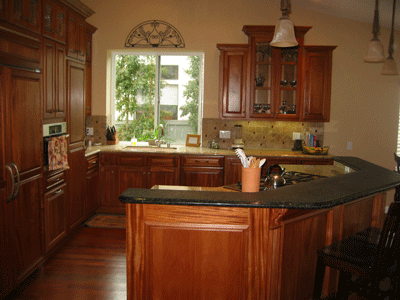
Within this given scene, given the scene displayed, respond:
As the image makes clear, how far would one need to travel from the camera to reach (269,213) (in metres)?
2.07

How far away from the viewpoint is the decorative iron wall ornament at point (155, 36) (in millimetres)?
5387

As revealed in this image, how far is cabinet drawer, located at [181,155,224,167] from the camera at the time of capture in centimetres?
490

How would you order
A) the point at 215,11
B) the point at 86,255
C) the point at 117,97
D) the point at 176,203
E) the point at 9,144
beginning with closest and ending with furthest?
the point at 176,203 < the point at 9,144 < the point at 86,255 < the point at 215,11 < the point at 117,97

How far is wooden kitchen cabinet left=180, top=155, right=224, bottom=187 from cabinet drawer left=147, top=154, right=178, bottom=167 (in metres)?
0.11

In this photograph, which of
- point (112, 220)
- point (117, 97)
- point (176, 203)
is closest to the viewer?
point (176, 203)

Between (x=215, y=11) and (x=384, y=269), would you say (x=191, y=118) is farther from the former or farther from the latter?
(x=384, y=269)

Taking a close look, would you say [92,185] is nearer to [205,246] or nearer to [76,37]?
[76,37]

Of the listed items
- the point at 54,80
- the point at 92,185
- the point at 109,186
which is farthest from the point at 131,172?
the point at 54,80

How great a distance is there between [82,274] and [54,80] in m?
1.80

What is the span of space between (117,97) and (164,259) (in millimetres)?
4046

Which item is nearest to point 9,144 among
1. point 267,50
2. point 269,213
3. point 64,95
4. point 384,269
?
point 64,95

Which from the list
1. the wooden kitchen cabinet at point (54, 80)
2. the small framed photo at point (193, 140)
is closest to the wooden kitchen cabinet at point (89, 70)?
the small framed photo at point (193, 140)

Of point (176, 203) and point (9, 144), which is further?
point (9, 144)

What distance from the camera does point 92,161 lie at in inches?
185
